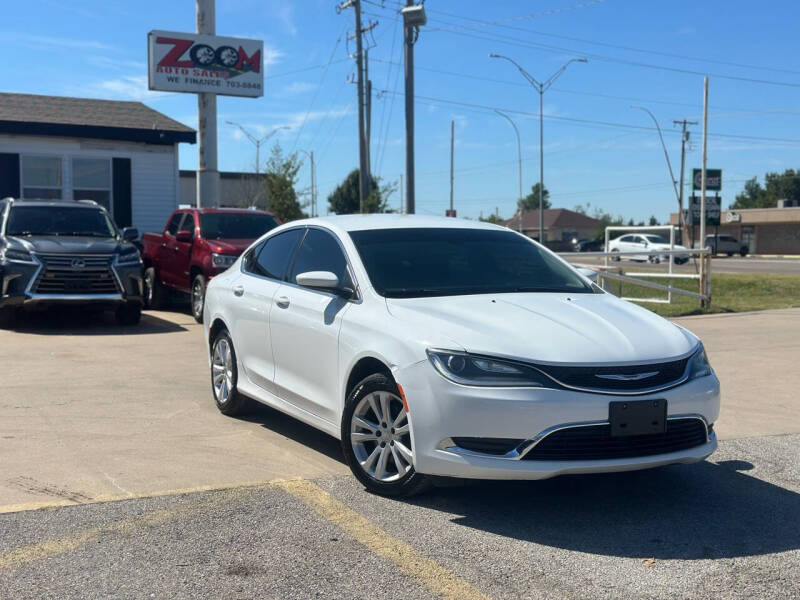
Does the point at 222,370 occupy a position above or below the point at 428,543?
above

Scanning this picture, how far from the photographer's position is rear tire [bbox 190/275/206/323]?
564 inches

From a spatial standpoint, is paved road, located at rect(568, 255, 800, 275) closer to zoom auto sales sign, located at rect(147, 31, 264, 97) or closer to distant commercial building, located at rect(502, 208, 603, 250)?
zoom auto sales sign, located at rect(147, 31, 264, 97)

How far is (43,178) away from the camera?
21234mm

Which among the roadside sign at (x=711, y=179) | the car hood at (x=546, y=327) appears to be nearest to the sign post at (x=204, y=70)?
the car hood at (x=546, y=327)

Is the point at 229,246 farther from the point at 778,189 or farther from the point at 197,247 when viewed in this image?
the point at 778,189

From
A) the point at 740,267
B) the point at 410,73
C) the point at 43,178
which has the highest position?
the point at 410,73

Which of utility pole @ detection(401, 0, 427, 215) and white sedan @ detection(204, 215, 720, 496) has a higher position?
utility pole @ detection(401, 0, 427, 215)

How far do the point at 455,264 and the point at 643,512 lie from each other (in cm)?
200

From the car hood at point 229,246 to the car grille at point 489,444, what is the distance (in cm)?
967

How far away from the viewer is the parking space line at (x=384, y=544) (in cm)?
394

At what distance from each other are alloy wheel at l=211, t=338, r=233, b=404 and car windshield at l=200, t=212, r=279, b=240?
7390 mm

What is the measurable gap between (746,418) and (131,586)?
543 cm

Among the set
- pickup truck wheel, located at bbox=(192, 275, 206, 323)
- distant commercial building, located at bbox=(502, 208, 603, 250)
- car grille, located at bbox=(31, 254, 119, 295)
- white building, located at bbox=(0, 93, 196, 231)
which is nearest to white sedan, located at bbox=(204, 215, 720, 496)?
car grille, located at bbox=(31, 254, 119, 295)

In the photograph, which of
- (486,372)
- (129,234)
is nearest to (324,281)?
(486,372)
